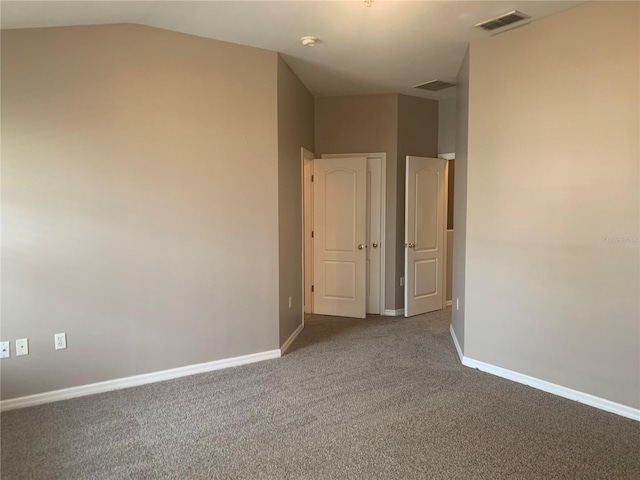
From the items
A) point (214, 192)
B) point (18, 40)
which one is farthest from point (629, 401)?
point (18, 40)

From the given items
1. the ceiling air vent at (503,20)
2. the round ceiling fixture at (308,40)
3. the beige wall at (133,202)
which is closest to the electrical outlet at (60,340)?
the beige wall at (133,202)

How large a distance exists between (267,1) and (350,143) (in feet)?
8.57

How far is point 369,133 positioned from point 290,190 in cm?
166

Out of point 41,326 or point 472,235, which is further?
point 472,235

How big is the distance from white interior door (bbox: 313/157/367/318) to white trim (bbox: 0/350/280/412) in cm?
162

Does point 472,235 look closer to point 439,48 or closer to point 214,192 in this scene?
point 439,48

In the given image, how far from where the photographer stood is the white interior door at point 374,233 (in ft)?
16.9

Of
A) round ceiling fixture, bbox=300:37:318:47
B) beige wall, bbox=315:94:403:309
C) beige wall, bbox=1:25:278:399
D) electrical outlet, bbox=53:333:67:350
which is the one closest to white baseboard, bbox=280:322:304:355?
beige wall, bbox=1:25:278:399

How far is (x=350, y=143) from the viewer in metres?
5.16

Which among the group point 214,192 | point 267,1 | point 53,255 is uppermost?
point 267,1

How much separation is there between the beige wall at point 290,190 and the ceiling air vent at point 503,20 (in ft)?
5.76

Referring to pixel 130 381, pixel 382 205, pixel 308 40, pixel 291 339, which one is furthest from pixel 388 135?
pixel 130 381

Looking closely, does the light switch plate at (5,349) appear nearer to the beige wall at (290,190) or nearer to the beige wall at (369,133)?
the beige wall at (290,190)

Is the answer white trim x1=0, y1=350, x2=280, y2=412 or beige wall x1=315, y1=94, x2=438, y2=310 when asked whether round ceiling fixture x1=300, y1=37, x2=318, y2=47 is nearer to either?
beige wall x1=315, y1=94, x2=438, y2=310
